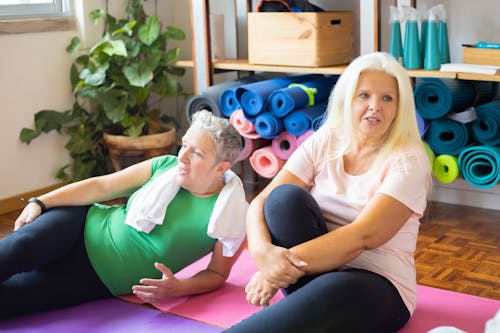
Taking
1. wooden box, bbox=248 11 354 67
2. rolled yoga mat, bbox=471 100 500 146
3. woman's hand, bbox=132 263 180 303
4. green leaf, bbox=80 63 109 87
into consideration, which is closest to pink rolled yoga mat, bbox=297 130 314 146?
wooden box, bbox=248 11 354 67

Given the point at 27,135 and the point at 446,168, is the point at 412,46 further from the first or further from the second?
the point at 27,135

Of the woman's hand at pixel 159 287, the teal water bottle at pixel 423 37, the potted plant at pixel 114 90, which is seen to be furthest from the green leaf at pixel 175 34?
the woman's hand at pixel 159 287

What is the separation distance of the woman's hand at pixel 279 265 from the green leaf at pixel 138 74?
6.89 feet

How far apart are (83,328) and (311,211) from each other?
799mm

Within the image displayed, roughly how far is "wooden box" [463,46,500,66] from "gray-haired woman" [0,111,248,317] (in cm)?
136

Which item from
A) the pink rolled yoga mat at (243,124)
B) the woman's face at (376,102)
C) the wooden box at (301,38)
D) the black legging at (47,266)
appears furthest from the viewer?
the pink rolled yoga mat at (243,124)

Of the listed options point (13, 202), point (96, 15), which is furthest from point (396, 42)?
point (13, 202)

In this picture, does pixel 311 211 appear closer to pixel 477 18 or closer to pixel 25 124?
pixel 477 18

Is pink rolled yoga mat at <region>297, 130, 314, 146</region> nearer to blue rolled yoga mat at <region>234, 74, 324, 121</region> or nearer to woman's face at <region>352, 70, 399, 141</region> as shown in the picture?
blue rolled yoga mat at <region>234, 74, 324, 121</region>

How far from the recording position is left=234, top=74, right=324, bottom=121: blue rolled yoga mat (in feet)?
11.1

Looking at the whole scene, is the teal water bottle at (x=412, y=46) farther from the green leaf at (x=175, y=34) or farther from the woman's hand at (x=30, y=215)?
the woman's hand at (x=30, y=215)

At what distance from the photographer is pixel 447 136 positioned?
3.22 meters

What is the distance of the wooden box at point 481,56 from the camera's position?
118 inches

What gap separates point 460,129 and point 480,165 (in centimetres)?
20
